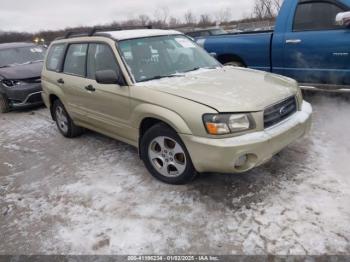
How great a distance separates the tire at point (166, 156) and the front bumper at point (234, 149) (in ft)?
0.66

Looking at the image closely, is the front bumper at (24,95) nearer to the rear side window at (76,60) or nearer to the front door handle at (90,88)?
the rear side window at (76,60)

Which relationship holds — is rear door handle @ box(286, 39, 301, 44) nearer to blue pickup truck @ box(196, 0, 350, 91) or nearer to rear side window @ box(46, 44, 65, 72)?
blue pickup truck @ box(196, 0, 350, 91)

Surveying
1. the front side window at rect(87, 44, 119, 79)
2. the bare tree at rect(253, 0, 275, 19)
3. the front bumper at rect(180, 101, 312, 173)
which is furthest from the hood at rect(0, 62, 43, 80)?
the bare tree at rect(253, 0, 275, 19)

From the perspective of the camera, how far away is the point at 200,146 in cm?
343

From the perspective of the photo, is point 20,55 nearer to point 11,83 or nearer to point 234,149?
point 11,83

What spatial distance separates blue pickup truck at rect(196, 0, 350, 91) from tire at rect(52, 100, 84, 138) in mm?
3413

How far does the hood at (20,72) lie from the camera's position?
8.52m

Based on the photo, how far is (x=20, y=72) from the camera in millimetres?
8688

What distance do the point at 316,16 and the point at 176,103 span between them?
355 centimetres

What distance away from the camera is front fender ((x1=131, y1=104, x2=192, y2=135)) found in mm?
3521

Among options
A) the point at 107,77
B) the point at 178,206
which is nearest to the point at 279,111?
the point at 178,206

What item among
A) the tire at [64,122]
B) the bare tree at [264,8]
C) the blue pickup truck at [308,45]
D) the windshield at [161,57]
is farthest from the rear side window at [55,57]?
the bare tree at [264,8]

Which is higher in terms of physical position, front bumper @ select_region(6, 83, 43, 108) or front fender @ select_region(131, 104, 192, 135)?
front fender @ select_region(131, 104, 192, 135)

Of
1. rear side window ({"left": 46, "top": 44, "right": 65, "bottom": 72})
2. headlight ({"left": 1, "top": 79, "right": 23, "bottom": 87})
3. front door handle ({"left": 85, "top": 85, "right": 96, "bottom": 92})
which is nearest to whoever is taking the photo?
front door handle ({"left": 85, "top": 85, "right": 96, "bottom": 92})
